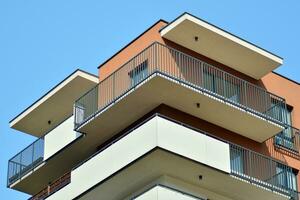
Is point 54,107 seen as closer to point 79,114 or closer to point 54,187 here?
point 79,114

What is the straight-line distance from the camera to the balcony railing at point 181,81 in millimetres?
42250

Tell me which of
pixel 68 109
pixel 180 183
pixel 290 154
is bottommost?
pixel 180 183

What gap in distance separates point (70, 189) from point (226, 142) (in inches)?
280

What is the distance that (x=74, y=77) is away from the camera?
47.4 metres

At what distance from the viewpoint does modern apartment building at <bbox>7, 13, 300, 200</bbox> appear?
3972 cm

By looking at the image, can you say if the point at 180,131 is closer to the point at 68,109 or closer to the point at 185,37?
the point at 185,37

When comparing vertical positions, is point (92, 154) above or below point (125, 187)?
above

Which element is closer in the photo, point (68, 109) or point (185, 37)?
point (185, 37)

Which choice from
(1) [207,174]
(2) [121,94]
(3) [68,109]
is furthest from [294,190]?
(3) [68,109]

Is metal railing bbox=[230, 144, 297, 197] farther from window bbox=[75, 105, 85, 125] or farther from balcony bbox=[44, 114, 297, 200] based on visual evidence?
window bbox=[75, 105, 85, 125]

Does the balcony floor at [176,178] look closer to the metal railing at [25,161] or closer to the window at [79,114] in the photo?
the window at [79,114]

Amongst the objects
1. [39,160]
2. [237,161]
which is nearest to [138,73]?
[237,161]

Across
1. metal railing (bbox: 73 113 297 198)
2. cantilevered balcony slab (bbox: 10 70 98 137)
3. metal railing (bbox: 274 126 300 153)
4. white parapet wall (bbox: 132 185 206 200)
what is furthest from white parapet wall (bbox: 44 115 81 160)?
metal railing (bbox: 274 126 300 153)

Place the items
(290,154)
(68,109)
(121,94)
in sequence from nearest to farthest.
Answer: (121,94) → (290,154) → (68,109)
